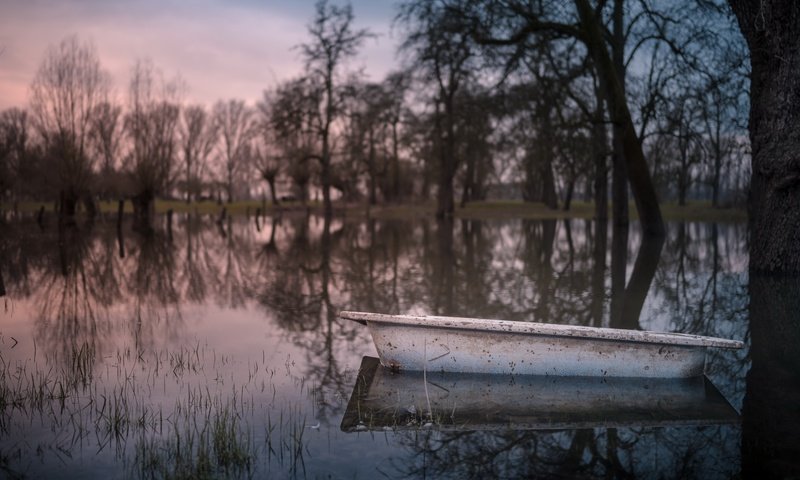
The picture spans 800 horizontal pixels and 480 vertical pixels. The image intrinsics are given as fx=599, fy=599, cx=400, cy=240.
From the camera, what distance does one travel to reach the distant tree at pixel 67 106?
2931 centimetres

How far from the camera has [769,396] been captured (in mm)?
5520

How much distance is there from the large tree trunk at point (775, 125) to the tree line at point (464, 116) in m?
1.96

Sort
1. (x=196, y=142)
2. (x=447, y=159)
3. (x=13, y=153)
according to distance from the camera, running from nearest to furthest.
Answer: (x=447, y=159)
(x=13, y=153)
(x=196, y=142)

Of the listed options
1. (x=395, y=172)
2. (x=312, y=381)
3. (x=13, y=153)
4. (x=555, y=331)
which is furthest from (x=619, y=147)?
(x=13, y=153)

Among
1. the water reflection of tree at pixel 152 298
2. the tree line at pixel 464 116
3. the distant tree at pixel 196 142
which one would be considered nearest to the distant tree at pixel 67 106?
the tree line at pixel 464 116

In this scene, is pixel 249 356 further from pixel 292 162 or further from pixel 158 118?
pixel 292 162

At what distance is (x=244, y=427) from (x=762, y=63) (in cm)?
1129

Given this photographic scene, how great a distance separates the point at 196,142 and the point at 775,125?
6350 centimetres

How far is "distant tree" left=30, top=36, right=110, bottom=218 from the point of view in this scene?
29.3m

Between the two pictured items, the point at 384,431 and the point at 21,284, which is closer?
the point at 384,431

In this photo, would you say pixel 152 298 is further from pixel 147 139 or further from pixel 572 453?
pixel 147 139

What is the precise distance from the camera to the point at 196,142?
6650cm

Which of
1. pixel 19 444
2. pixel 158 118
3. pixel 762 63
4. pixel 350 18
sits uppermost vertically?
pixel 350 18

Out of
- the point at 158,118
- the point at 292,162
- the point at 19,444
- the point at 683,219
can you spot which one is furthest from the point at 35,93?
the point at 683,219
